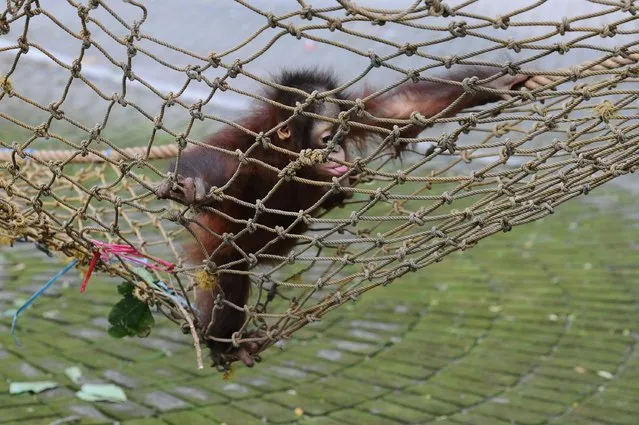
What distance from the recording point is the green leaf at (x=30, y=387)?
10.8ft

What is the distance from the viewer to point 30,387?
333 centimetres

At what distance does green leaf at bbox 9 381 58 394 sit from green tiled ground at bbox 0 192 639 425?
0.03 m

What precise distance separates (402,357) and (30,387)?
149cm

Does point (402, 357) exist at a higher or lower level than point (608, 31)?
lower

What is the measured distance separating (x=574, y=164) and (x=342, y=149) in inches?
33.7

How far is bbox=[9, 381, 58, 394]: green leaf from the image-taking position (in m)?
3.30

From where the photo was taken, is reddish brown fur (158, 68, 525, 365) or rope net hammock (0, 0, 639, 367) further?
reddish brown fur (158, 68, 525, 365)

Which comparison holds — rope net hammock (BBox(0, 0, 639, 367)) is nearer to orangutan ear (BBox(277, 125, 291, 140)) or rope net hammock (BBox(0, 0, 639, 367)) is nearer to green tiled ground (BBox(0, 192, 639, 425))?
orangutan ear (BBox(277, 125, 291, 140))

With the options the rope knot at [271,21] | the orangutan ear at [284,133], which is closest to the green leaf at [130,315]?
the orangutan ear at [284,133]

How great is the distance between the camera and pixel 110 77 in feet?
29.4

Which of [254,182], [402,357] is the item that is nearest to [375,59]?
[254,182]

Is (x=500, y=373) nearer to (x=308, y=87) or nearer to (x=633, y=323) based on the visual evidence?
(x=633, y=323)

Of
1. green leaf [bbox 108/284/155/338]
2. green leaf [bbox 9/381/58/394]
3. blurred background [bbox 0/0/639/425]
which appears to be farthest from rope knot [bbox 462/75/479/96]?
green leaf [bbox 9/381/58/394]

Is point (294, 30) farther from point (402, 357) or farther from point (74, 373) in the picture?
point (402, 357)
